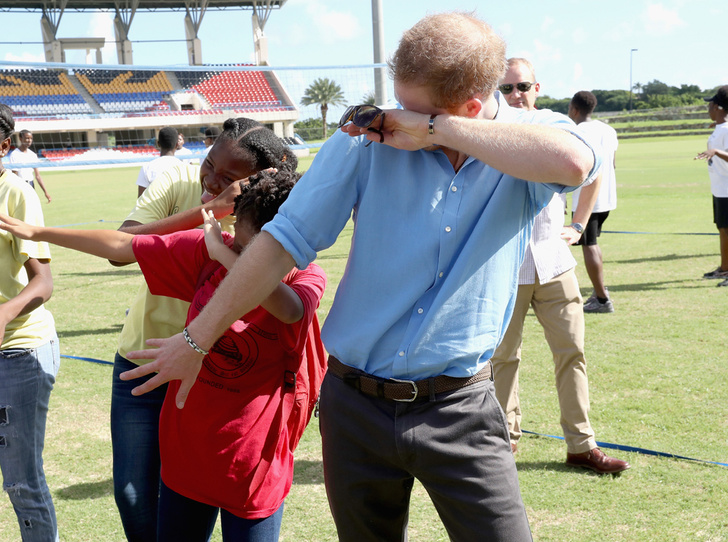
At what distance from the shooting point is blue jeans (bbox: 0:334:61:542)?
2934mm

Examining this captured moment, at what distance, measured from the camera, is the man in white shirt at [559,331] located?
4.23 meters

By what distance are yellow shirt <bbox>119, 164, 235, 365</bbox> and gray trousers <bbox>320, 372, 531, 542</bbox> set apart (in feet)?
3.22

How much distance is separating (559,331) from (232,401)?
248cm

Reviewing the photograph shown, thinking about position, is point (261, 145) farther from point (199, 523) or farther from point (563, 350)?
point (563, 350)

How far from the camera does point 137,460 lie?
9.55ft

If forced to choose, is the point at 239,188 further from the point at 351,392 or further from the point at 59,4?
the point at 59,4

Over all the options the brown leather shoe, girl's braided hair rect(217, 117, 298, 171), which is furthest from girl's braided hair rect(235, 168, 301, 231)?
the brown leather shoe

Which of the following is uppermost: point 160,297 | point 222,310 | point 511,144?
point 511,144

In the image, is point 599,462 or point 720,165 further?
point 720,165

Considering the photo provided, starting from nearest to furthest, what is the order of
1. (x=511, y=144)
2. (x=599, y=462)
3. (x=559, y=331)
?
(x=511, y=144)
(x=599, y=462)
(x=559, y=331)

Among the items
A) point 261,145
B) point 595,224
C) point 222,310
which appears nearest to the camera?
point 222,310

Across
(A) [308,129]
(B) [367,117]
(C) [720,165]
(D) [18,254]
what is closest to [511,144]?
(B) [367,117]

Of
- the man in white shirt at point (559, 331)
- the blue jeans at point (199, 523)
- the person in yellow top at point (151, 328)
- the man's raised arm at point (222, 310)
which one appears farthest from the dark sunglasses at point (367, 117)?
the man in white shirt at point (559, 331)

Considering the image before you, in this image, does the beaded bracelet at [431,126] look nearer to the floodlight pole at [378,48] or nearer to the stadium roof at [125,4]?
the floodlight pole at [378,48]
